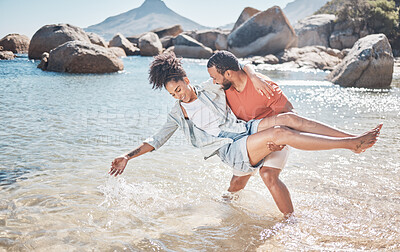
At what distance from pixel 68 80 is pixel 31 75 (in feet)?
5.52

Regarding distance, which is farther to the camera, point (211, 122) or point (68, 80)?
point (68, 80)

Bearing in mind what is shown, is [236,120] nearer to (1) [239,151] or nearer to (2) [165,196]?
(1) [239,151]

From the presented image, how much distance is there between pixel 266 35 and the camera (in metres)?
26.4

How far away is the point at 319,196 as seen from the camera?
3.74 metres

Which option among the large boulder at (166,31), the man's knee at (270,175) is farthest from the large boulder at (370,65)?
the large boulder at (166,31)

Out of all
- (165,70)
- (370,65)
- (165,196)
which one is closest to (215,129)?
(165,70)

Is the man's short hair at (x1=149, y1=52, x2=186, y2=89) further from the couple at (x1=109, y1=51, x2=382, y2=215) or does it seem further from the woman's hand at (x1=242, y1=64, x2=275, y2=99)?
the woman's hand at (x1=242, y1=64, x2=275, y2=99)

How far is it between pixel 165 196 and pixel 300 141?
1.62 m

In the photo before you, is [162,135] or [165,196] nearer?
[162,135]

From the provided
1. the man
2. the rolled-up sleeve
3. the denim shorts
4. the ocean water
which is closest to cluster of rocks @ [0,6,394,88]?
the ocean water

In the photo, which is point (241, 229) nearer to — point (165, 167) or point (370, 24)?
point (165, 167)

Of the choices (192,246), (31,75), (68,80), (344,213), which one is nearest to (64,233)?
(192,246)

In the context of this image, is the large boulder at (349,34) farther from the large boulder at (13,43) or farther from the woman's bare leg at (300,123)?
the woman's bare leg at (300,123)

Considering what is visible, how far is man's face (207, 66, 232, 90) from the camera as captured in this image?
10.2 ft
